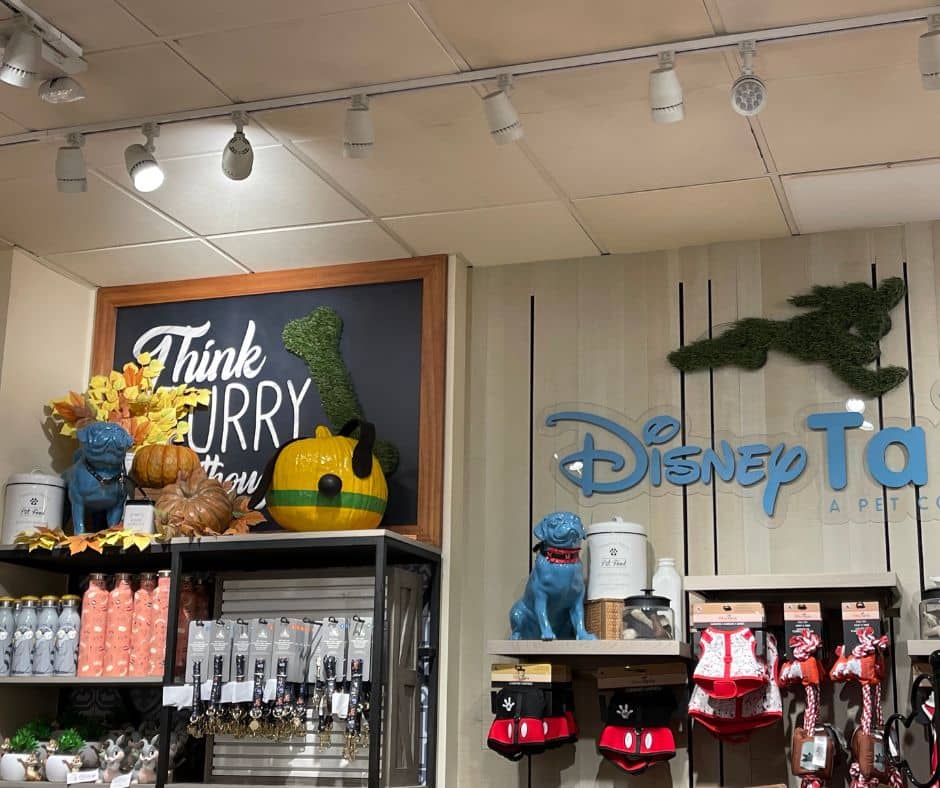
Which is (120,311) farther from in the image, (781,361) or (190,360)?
(781,361)

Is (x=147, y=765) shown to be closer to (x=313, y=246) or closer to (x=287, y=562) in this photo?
(x=287, y=562)

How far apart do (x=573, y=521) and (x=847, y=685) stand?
3.42 feet

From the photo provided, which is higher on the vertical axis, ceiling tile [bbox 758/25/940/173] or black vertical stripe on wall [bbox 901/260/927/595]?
ceiling tile [bbox 758/25/940/173]

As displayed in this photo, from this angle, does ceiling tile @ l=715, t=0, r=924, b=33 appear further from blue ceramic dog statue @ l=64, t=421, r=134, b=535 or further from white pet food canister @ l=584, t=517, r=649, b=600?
blue ceramic dog statue @ l=64, t=421, r=134, b=535

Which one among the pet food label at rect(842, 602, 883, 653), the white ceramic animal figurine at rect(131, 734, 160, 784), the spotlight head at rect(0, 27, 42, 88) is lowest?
the white ceramic animal figurine at rect(131, 734, 160, 784)

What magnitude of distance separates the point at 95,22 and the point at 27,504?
82.7 inches

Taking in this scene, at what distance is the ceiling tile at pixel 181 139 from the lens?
12.7 feet

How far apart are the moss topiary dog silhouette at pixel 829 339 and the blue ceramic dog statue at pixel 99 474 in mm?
2115

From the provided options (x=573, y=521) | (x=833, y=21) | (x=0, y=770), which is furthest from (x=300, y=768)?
(x=833, y=21)

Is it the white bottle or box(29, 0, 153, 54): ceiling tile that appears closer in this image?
box(29, 0, 153, 54): ceiling tile

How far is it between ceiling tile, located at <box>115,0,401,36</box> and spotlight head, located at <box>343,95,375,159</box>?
0.35 metres

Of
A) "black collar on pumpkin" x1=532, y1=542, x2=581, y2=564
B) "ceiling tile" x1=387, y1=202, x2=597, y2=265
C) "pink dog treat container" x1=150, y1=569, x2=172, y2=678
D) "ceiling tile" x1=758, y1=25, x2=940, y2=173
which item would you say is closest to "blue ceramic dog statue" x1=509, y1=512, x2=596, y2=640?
"black collar on pumpkin" x1=532, y1=542, x2=581, y2=564

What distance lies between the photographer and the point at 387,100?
3.66m

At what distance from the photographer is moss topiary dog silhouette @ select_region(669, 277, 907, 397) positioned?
431 cm
